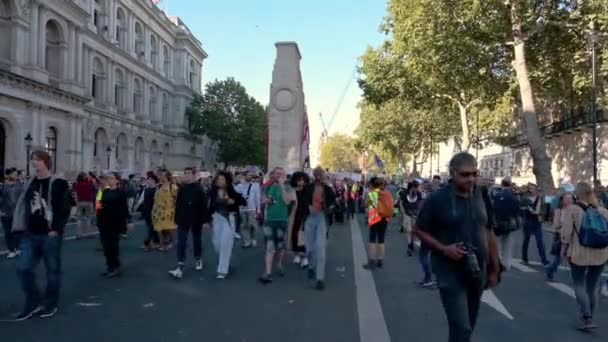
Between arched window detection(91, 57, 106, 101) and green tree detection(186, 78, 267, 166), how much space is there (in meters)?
16.3

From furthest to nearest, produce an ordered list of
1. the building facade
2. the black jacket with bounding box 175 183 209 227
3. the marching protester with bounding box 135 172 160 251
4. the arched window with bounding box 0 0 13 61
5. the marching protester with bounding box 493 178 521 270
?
the building facade → the arched window with bounding box 0 0 13 61 → the marching protester with bounding box 135 172 160 251 → the marching protester with bounding box 493 178 521 270 → the black jacket with bounding box 175 183 209 227

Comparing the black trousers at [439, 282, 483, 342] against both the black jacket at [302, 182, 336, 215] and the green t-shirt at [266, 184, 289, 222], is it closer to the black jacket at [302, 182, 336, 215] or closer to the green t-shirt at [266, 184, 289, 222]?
the black jacket at [302, 182, 336, 215]

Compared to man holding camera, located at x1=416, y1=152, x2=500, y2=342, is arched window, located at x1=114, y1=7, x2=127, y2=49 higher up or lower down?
higher up

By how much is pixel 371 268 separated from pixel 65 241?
7495 millimetres

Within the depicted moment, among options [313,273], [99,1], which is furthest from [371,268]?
[99,1]

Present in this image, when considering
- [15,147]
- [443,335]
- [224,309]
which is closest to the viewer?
[443,335]

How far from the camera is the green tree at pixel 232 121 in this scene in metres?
62.1

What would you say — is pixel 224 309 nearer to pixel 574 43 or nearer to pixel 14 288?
pixel 14 288

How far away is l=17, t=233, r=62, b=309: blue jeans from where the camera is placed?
622 centimetres

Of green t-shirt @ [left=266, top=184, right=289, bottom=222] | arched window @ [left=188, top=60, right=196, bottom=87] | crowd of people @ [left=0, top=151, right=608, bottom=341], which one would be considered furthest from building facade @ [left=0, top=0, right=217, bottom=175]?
green t-shirt @ [left=266, top=184, right=289, bottom=222]

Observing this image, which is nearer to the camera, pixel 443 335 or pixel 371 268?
pixel 443 335

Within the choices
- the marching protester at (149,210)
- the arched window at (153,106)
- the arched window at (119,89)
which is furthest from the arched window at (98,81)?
the marching protester at (149,210)

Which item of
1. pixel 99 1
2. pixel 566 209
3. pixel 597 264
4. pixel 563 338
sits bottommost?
pixel 563 338

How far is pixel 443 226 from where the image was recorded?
393 centimetres
